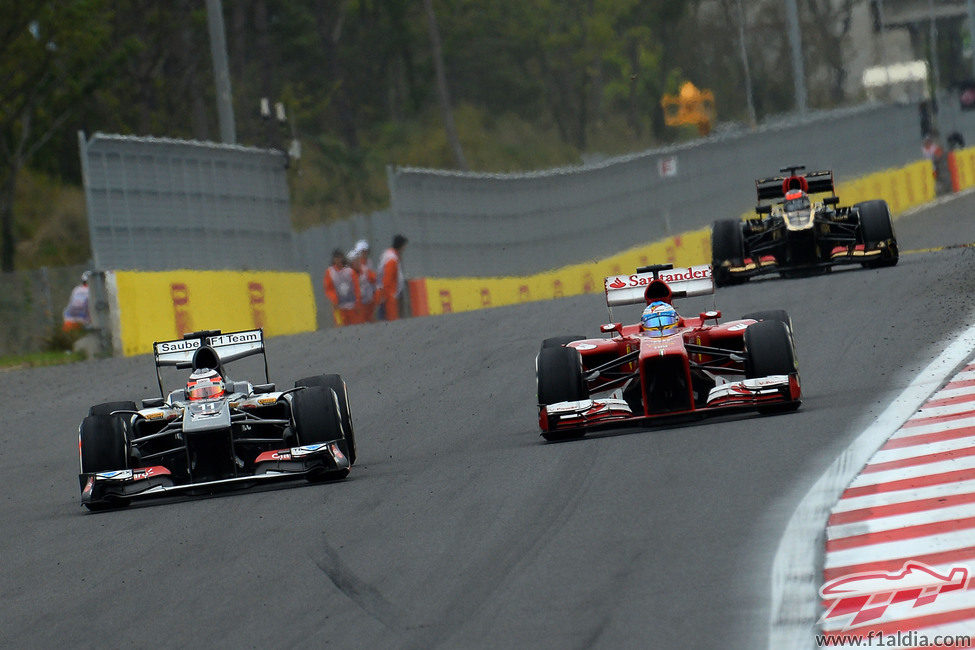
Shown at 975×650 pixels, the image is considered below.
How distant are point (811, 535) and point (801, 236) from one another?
14.9 metres

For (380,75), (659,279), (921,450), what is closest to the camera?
(921,450)

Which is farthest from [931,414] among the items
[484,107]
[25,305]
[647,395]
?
[484,107]

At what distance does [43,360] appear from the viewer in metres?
26.1

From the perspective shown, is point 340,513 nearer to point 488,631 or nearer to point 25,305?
point 488,631

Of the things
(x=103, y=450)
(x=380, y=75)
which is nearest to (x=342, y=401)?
(x=103, y=450)

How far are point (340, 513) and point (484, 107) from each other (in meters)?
65.2

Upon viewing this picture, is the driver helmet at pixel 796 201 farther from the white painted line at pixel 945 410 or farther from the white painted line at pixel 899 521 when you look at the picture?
the white painted line at pixel 899 521

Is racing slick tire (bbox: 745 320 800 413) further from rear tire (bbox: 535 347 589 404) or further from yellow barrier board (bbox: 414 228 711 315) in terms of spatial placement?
yellow barrier board (bbox: 414 228 711 315)

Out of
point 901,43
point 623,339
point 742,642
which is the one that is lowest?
point 742,642

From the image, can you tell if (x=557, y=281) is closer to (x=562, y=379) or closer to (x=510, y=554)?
(x=562, y=379)

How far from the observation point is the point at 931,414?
10.7 metres

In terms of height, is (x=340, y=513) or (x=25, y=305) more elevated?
(x=25, y=305)

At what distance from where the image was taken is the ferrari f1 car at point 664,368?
1161 centimetres

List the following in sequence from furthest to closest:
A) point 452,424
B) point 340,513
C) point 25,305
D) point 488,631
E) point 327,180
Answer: point 327,180
point 25,305
point 452,424
point 340,513
point 488,631
